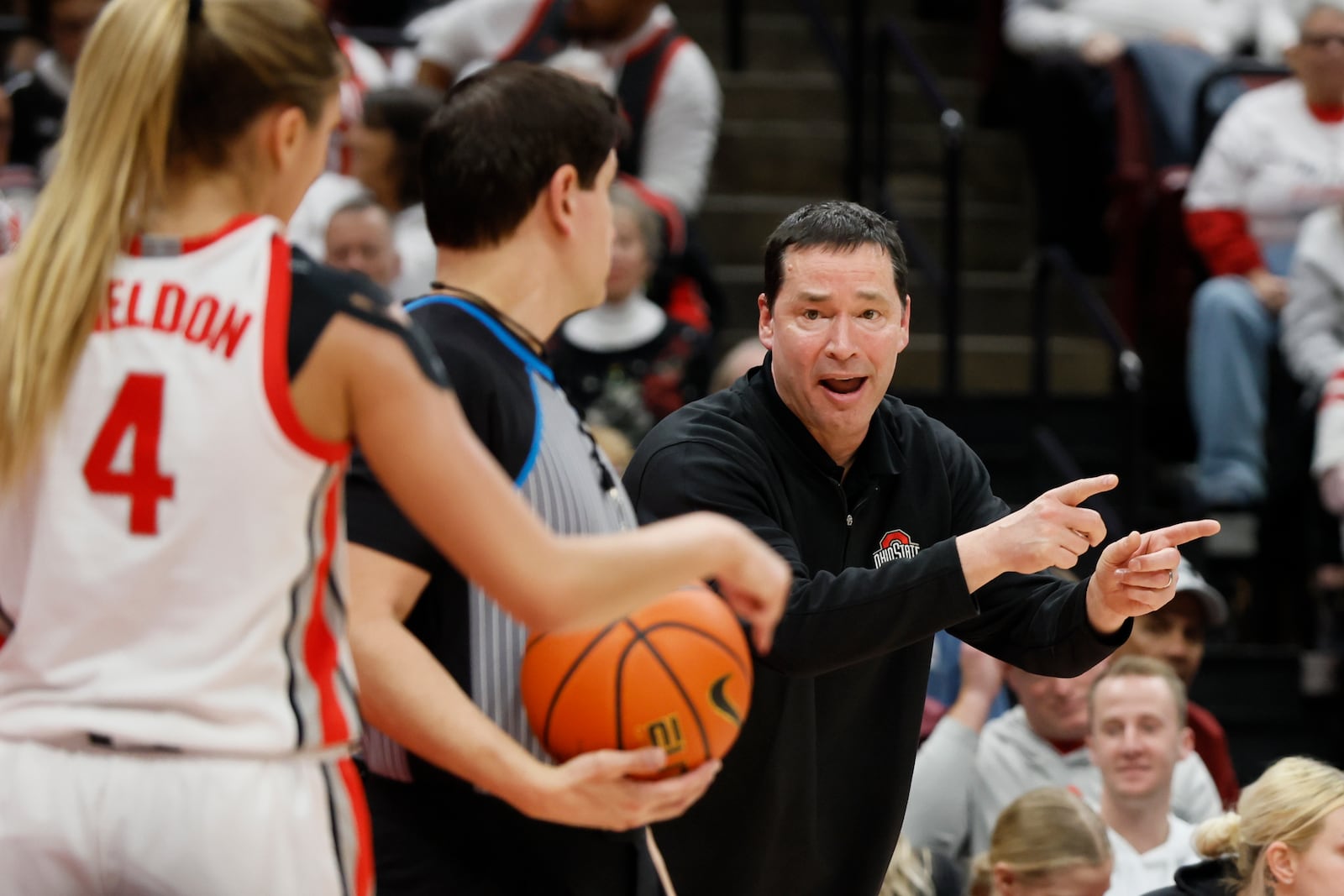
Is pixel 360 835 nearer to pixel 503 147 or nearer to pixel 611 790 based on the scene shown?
pixel 611 790

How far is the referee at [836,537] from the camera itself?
3.44 metres

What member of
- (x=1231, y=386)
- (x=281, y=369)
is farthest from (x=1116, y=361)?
(x=281, y=369)

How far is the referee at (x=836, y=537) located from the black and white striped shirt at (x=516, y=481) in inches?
27.5

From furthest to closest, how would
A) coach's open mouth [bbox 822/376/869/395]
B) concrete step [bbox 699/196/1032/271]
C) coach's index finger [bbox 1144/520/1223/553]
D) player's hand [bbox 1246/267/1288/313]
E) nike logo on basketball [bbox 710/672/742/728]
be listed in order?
concrete step [bbox 699/196/1032/271] < player's hand [bbox 1246/267/1288/313] < coach's open mouth [bbox 822/376/869/395] < coach's index finger [bbox 1144/520/1223/553] < nike logo on basketball [bbox 710/672/742/728]

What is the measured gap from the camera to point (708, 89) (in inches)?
327

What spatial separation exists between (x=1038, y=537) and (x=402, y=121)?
4819 millimetres

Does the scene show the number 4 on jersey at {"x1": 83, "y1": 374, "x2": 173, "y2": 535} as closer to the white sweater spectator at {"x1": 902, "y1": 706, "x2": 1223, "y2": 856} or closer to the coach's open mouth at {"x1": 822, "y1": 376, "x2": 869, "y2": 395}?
the coach's open mouth at {"x1": 822, "y1": 376, "x2": 869, "y2": 395}

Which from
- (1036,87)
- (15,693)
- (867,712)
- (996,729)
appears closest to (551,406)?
(15,693)

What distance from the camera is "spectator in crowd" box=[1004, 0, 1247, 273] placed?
28.3ft

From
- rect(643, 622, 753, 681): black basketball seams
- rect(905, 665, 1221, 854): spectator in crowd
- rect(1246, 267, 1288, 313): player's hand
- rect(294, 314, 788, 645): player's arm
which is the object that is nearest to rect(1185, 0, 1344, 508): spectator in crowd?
rect(1246, 267, 1288, 313): player's hand

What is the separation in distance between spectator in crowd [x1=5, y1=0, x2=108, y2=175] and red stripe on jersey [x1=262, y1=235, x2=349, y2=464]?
645 centimetres

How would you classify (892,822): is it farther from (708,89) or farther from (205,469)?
(708,89)

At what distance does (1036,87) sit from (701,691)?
24.3 ft

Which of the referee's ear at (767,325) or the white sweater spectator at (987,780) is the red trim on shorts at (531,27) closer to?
the white sweater spectator at (987,780)
